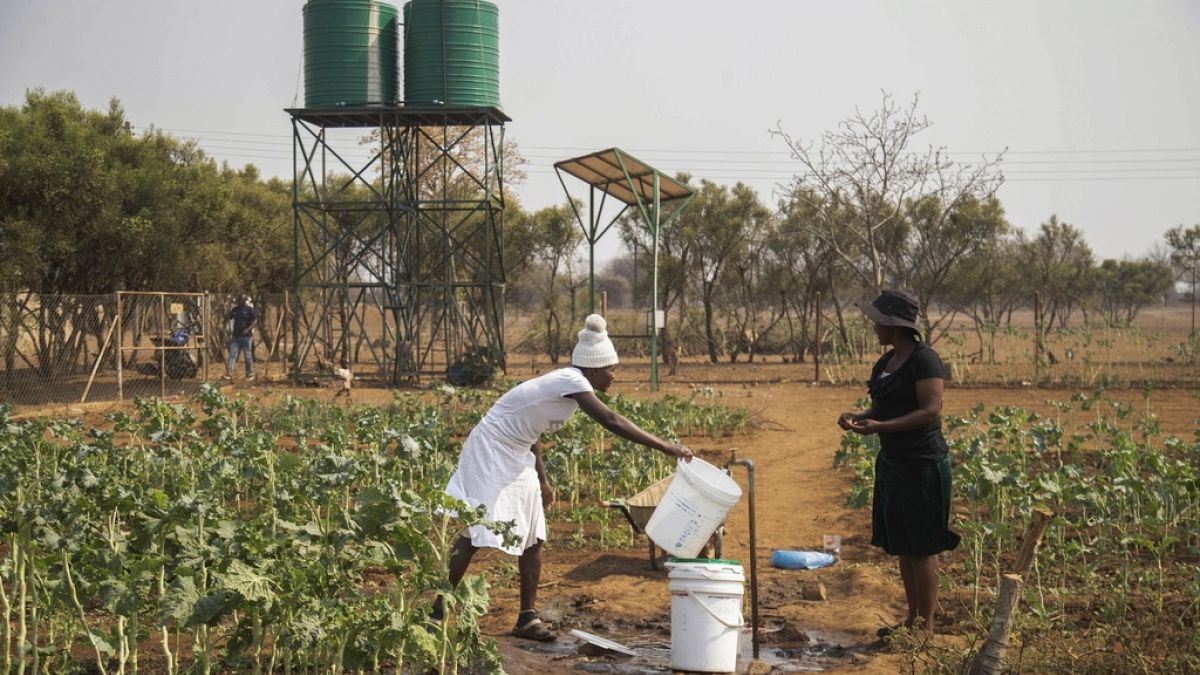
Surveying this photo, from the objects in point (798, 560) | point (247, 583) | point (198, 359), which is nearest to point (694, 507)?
point (247, 583)

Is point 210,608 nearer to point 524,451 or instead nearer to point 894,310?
point 524,451

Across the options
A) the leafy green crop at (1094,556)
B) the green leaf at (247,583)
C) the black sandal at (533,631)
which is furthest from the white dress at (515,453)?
the leafy green crop at (1094,556)

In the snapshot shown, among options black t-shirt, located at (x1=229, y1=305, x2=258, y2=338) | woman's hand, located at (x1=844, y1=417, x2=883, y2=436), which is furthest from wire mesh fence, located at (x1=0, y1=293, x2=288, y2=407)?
woman's hand, located at (x1=844, y1=417, x2=883, y2=436)

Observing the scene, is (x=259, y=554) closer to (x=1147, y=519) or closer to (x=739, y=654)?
(x=739, y=654)

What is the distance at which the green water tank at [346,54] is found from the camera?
74.3ft

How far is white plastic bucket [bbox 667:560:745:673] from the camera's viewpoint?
582cm

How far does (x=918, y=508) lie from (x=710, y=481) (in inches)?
43.1

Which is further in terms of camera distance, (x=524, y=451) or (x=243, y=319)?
(x=243, y=319)

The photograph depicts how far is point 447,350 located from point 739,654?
17833mm

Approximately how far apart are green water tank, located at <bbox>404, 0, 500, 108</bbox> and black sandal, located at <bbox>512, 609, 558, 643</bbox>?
1708 cm

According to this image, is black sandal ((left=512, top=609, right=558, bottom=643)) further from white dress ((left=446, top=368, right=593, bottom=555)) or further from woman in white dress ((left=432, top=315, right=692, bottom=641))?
white dress ((left=446, top=368, right=593, bottom=555))

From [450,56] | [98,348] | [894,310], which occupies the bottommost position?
[98,348]

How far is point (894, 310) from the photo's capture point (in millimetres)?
6215

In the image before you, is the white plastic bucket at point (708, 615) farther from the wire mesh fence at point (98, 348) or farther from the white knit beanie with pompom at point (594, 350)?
the wire mesh fence at point (98, 348)
